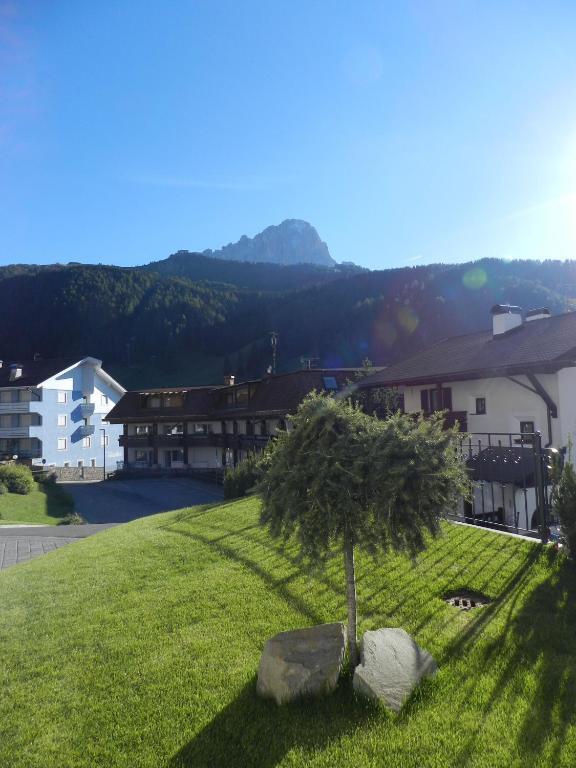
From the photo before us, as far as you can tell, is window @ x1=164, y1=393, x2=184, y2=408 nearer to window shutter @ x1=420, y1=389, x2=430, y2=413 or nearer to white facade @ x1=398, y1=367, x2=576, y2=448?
window shutter @ x1=420, y1=389, x2=430, y2=413

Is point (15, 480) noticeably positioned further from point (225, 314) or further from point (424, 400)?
point (225, 314)

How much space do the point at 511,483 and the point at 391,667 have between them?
823 cm

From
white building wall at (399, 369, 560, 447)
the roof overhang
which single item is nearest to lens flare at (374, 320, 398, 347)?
the roof overhang

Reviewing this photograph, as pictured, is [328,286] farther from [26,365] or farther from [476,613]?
[476,613]

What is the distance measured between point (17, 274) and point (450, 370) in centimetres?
13501

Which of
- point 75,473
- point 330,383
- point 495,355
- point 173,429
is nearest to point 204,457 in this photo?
point 173,429

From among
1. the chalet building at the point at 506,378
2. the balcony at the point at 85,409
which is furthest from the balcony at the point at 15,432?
the chalet building at the point at 506,378

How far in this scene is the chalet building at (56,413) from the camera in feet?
171

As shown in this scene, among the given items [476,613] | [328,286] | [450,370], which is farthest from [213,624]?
[328,286]

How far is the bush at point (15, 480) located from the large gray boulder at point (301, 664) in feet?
118

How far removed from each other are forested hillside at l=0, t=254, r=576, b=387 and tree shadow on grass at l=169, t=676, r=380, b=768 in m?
77.0

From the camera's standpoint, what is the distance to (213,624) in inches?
226

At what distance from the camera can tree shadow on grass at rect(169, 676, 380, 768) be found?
3.69 meters

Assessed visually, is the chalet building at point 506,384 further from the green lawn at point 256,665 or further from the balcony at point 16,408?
the balcony at point 16,408
